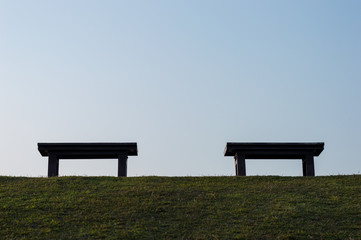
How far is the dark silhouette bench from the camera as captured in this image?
101ft

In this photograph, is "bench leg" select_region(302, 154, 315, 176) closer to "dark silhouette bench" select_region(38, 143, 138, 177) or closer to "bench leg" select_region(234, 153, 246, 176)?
"bench leg" select_region(234, 153, 246, 176)

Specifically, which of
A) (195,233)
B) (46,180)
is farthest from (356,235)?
(46,180)

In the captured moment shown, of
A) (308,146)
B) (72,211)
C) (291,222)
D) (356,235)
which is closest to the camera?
(356,235)

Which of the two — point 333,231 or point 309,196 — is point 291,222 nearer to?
point 333,231

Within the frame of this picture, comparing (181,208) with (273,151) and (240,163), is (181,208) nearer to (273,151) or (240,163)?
(240,163)

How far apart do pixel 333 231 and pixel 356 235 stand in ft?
2.67

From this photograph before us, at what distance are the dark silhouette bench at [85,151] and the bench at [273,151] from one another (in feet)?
18.9

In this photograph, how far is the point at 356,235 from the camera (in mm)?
18781

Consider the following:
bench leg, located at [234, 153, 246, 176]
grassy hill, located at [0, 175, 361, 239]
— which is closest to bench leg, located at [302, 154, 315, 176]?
grassy hill, located at [0, 175, 361, 239]

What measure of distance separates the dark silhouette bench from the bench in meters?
5.75

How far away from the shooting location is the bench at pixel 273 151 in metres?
30.9

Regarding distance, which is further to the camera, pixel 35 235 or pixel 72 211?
pixel 72 211

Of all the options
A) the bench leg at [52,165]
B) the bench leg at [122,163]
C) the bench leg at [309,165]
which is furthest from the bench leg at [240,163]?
the bench leg at [52,165]

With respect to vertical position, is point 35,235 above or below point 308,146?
below
